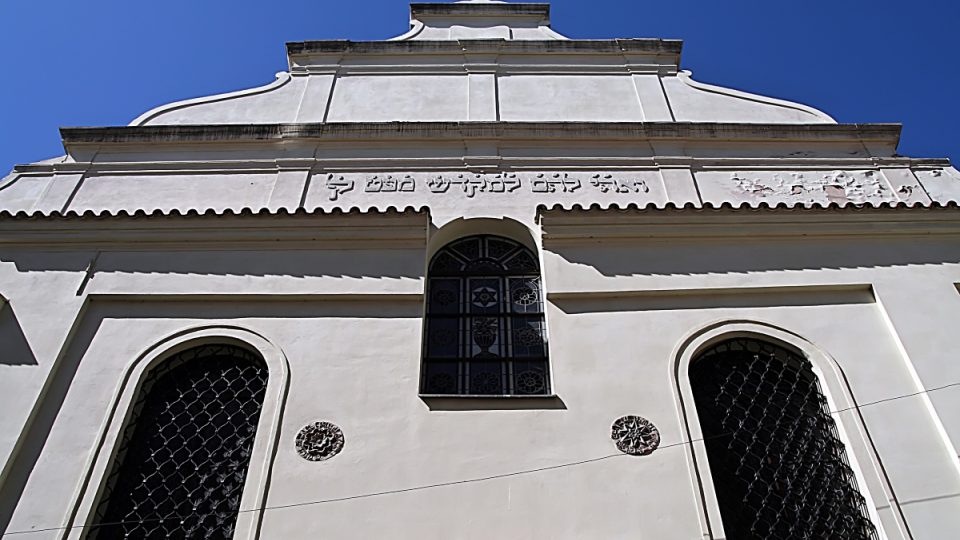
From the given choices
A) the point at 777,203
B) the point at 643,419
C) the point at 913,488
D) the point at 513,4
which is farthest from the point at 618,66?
the point at 913,488

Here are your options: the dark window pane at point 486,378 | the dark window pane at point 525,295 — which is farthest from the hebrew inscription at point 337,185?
the dark window pane at point 486,378

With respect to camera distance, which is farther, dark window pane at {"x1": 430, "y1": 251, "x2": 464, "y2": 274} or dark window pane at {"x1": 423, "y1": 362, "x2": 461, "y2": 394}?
dark window pane at {"x1": 430, "y1": 251, "x2": 464, "y2": 274}

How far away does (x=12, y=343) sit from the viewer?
7168 mm

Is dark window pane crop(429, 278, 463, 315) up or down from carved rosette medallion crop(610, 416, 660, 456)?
up

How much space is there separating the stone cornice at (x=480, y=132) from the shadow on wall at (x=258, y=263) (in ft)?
6.89

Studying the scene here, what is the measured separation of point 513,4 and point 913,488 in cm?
841

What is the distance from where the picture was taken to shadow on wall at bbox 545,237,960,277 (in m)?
7.67

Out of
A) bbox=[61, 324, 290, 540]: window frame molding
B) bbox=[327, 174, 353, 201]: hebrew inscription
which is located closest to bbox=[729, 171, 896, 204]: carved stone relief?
bbox=[327, 174, 353, 201]: hebrew inscription

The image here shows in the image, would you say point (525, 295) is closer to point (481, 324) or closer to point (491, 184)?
point (481, 324)

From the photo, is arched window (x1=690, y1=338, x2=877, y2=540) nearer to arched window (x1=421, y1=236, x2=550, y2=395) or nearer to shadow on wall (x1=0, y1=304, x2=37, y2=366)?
arched window (x1=421, y1=236, x2=550, y2=395)

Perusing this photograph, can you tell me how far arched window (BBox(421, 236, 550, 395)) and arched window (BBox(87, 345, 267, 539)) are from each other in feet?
5.07

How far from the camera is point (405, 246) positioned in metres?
7.87

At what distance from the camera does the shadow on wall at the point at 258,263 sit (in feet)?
25.2

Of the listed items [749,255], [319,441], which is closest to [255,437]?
[319,441]
